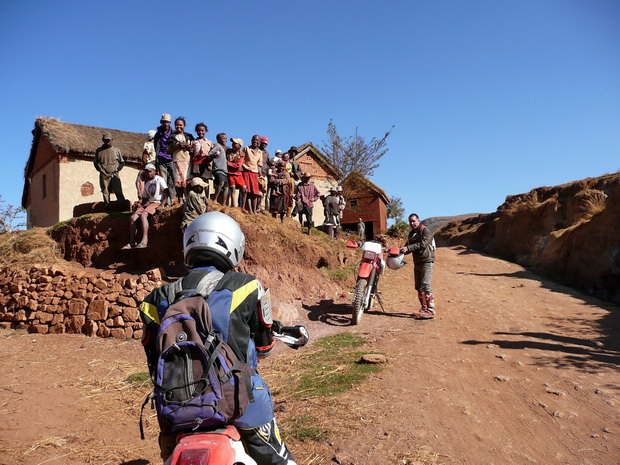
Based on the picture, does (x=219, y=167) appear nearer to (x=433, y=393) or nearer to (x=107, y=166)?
(x=107, y=166)

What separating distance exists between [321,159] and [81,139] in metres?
13.2

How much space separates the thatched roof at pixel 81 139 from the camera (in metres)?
17.8

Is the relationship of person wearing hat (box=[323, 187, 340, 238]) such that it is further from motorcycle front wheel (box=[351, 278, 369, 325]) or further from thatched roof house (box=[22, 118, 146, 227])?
thatched roof house (box=[22, 118, 146, 227])

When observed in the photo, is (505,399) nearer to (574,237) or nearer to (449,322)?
(449,322)

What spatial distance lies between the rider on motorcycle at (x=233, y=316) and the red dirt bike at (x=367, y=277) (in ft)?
20.2

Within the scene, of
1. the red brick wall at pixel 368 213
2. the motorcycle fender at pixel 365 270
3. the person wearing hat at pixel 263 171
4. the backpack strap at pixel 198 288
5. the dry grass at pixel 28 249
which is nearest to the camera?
the backpack strap at pixel 198 288

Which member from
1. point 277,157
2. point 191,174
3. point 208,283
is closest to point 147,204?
point 191,174

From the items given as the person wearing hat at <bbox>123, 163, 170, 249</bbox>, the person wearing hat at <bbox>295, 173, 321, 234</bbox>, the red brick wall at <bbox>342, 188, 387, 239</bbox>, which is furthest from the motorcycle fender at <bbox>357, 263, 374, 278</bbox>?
the red brick wall at <bbox>342, 188, 387, 239</bbox>

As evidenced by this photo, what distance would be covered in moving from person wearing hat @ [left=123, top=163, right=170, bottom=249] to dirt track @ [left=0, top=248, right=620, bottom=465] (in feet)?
7.70

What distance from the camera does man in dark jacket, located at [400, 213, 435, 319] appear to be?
8.91 m

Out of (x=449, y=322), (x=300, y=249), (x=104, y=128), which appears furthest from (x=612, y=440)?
(x=104, y=128)

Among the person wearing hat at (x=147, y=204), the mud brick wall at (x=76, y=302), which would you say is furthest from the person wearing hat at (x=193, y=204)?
the mud brick wall at (x=76, y=302)

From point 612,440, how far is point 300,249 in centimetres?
771

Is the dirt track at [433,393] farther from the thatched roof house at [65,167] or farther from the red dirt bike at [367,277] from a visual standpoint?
the thatched roof house at [65,167]
